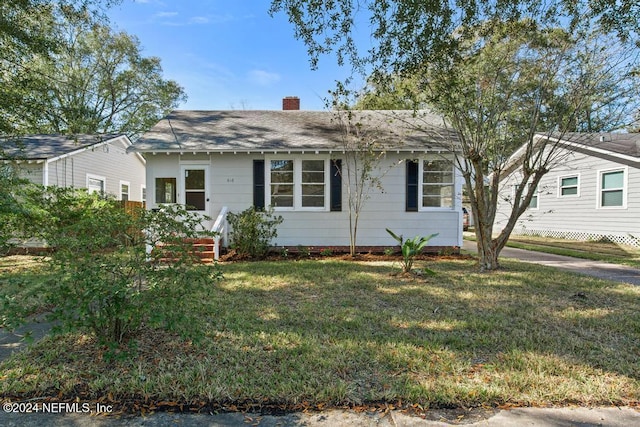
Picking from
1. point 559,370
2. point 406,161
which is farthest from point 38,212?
point 406,161

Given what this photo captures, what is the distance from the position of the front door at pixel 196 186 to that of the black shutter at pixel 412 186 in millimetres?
5855

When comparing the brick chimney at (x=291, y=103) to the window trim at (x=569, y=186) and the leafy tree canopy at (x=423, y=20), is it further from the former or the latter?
the window trim at (x=569, y=186)

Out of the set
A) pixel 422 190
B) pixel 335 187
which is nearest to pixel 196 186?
pixel 335 187

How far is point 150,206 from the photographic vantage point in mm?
9766

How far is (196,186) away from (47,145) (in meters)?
7.23

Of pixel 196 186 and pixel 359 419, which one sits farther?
pixel 196 186

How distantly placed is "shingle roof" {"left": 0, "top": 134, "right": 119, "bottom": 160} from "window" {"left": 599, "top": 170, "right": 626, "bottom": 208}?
59.4 feet

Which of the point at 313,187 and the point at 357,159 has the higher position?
the point at 357,159

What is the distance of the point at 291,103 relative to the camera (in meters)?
13.6

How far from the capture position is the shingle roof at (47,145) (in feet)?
35.5

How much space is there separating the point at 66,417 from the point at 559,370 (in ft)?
12.7

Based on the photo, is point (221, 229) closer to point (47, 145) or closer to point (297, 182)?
point (297, 182)

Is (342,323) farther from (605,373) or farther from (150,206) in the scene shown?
(150,206)

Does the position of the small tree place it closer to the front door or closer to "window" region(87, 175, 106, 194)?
the front door
